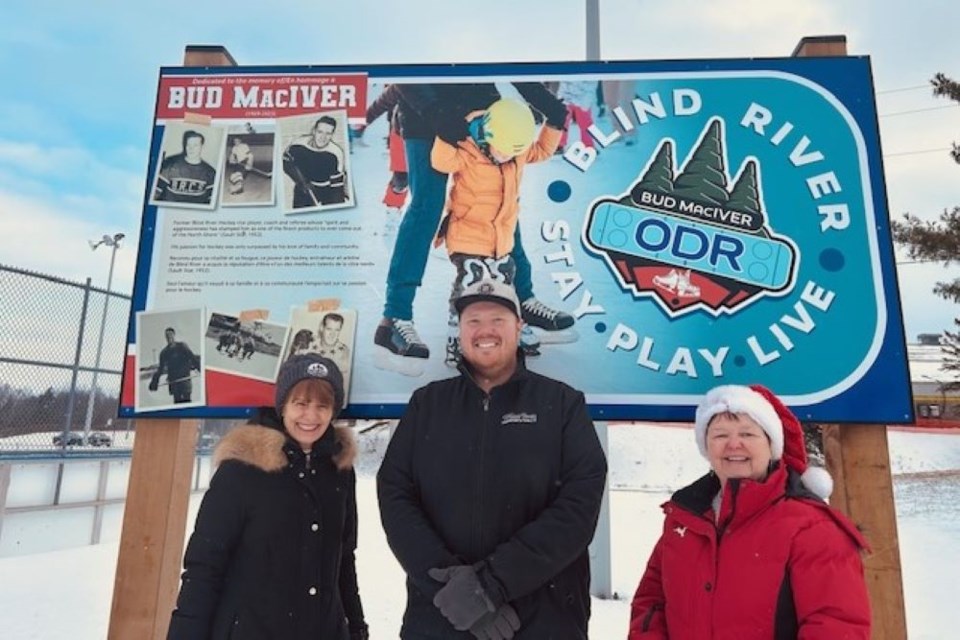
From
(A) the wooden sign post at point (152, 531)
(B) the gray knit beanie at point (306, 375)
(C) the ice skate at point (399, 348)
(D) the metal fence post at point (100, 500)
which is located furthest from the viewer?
(D) the metal fence post at point (100, 500)

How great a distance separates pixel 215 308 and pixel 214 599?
1195mm

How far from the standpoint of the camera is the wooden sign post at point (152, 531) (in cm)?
252

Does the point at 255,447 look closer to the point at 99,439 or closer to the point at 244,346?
the point at 244,346

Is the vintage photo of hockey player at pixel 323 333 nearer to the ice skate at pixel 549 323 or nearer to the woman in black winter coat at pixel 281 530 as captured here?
the woman in black winter coat at pixel 281 530

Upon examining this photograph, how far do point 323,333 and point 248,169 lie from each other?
828 mm

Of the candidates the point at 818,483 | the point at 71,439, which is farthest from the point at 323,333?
the point at 71,439

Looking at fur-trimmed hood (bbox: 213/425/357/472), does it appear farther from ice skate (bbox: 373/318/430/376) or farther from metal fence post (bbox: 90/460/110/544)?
metal fence post (bbox: 90/460/110/544)

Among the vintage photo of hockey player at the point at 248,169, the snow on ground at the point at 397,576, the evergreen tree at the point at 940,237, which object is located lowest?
the snow on ground at the point at 397,576

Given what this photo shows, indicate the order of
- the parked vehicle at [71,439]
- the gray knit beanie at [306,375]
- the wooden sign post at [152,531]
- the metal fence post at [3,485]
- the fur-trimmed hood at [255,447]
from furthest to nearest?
the parked vehicle at [71,439]
the metal fence post at [3,485]
the wooden sign post at [152,531]
the gray knit beanie at [306,375]
the fur-trimmed hood at [255,447]

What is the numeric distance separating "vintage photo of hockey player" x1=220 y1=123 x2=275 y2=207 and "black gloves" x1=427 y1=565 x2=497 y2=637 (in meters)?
1.83

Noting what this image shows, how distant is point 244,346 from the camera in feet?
8.84

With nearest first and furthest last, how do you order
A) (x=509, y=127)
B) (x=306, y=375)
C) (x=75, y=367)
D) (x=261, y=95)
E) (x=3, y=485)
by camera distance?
(x=306, y=375) < (x=509, y=127) < (x=261, y=95) < (x=3, y=485) < (x=75, y=367)

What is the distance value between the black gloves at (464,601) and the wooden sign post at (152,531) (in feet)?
4.67

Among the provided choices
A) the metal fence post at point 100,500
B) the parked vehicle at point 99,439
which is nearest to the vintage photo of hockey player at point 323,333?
the parked vehicle at point 99,439
